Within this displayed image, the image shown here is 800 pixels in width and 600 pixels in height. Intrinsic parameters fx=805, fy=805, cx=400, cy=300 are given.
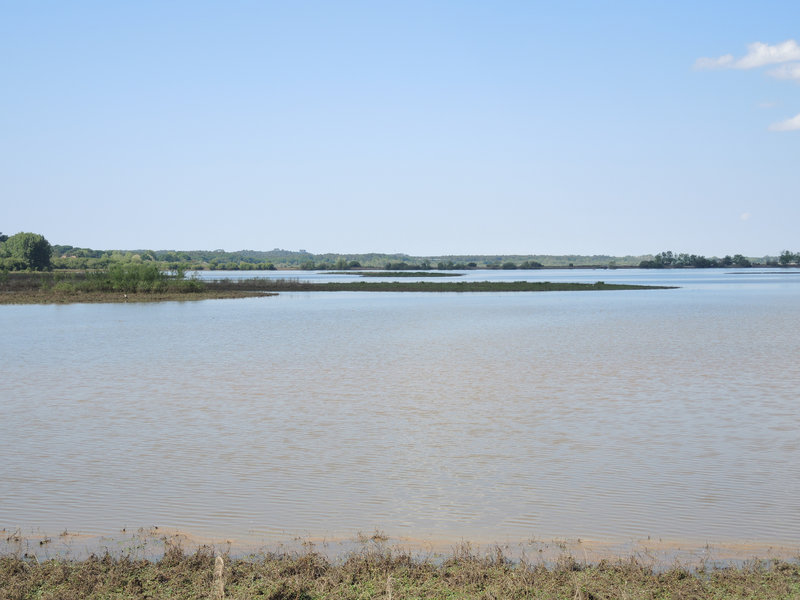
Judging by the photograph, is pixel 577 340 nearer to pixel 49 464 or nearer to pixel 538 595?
pixel 49 464

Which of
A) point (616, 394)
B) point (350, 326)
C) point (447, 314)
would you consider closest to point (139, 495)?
point (616, 394)

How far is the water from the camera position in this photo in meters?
9.49

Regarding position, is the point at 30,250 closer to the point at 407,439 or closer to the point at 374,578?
the point at 407,439

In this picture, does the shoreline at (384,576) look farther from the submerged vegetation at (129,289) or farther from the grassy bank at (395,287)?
the grassy bank at (395,287)

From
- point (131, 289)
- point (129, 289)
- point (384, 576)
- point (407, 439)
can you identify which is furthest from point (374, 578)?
point (131, 289)

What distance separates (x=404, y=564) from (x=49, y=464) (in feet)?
22.6

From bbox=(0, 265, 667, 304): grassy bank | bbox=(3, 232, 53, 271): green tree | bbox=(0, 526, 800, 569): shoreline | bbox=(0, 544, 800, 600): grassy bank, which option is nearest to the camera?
bbox=(0, 544, 800, 600): grassy bank

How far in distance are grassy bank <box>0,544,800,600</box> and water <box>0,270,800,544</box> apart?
116 centimetres

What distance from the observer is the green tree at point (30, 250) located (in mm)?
148837

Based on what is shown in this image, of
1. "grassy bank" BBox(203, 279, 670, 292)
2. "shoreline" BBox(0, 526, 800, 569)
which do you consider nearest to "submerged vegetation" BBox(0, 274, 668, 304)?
"grassy bank" BBox(203, 279, 670, 292)

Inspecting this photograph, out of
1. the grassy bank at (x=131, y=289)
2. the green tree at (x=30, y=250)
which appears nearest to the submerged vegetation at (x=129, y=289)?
the grassy bank at (x=131, y=289)

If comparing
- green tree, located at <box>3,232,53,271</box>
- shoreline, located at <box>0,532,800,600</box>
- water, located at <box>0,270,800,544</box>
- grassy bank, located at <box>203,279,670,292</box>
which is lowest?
water, located at <box>0,270,800,544</box>

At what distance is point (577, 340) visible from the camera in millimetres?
32531

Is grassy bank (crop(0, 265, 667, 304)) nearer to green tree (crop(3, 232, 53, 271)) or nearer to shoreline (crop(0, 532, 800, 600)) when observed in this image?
shoreline (crop(0, 532, 800, 600))
